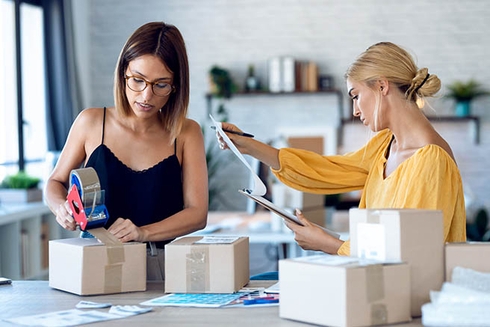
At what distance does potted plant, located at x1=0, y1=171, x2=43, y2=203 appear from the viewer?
18.4 ft

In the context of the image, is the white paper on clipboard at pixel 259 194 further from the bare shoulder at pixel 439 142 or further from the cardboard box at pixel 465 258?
the cardboard box at pixel 465 258

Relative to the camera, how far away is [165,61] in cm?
236

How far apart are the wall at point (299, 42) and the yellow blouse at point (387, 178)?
5.19m

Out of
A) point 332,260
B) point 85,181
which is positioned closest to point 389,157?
point 332,260

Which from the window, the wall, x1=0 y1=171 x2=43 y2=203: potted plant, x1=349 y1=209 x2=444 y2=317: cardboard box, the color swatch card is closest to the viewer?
x1=349 y1=209 x2=444 y2=317: cardboard box

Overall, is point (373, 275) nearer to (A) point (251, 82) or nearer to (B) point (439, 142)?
(B) point (439, 142)

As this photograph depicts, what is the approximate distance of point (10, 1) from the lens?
6.45m

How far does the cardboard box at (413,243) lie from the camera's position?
1.77 meters

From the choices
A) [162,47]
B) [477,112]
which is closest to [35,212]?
[162,47]

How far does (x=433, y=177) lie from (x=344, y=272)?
1.82 feet

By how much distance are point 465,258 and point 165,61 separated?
1.08 metres

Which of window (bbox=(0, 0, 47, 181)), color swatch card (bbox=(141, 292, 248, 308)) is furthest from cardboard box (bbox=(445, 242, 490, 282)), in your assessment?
window (bbox=(0, 0, 47, 181))

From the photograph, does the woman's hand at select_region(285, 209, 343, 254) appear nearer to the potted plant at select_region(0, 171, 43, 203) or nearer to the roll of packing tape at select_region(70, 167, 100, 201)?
the roll of packing tape at select_region(70, 167, 100, 201)

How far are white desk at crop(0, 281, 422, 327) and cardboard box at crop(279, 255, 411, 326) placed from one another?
0.15 feet
